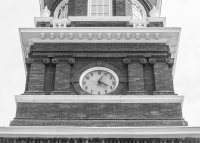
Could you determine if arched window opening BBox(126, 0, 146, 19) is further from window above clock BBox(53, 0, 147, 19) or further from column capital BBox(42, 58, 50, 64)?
column capital BBox(42, 58, 50, 64)

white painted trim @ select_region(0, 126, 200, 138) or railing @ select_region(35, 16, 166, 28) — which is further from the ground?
railing @ select_region(35, 16, 166, 28)

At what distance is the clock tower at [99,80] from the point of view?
22453 millimetres

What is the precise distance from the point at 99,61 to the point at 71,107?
9.24ft

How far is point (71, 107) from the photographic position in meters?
24.1

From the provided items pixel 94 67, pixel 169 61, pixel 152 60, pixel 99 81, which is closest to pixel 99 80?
pixel 99 81

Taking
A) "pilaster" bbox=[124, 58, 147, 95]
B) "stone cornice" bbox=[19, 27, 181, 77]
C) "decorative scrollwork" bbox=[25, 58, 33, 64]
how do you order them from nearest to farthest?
"pilaster" bbox=[124, 58, 147, 95]
"decorative scrollwork" bbox=[25, 58, 33, 64]
"stone cornice" bbox=[19, 27, 181, 77]

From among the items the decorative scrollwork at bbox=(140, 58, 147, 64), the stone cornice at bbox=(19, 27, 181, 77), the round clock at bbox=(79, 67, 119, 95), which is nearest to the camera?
the round clock at bbox=(79, 67, 119, 95)

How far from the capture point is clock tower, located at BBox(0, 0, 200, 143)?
884 inches

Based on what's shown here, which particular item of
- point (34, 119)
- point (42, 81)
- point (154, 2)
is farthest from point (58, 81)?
point (154, 2)

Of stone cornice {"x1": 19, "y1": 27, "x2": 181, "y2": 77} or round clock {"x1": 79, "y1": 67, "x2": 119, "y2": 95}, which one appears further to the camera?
stone cornice {"x1": 19, "y1": 27, "x2": 181, "y2": 77}

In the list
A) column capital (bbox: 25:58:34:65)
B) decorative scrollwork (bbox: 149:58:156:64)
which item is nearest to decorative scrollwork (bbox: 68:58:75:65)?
column capital (bbox: 25:58:34:65)

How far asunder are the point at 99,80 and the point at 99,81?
0.17 ft

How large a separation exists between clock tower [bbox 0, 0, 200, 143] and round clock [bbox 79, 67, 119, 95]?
0.04 metres

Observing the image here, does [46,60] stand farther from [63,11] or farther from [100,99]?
[63,11]
